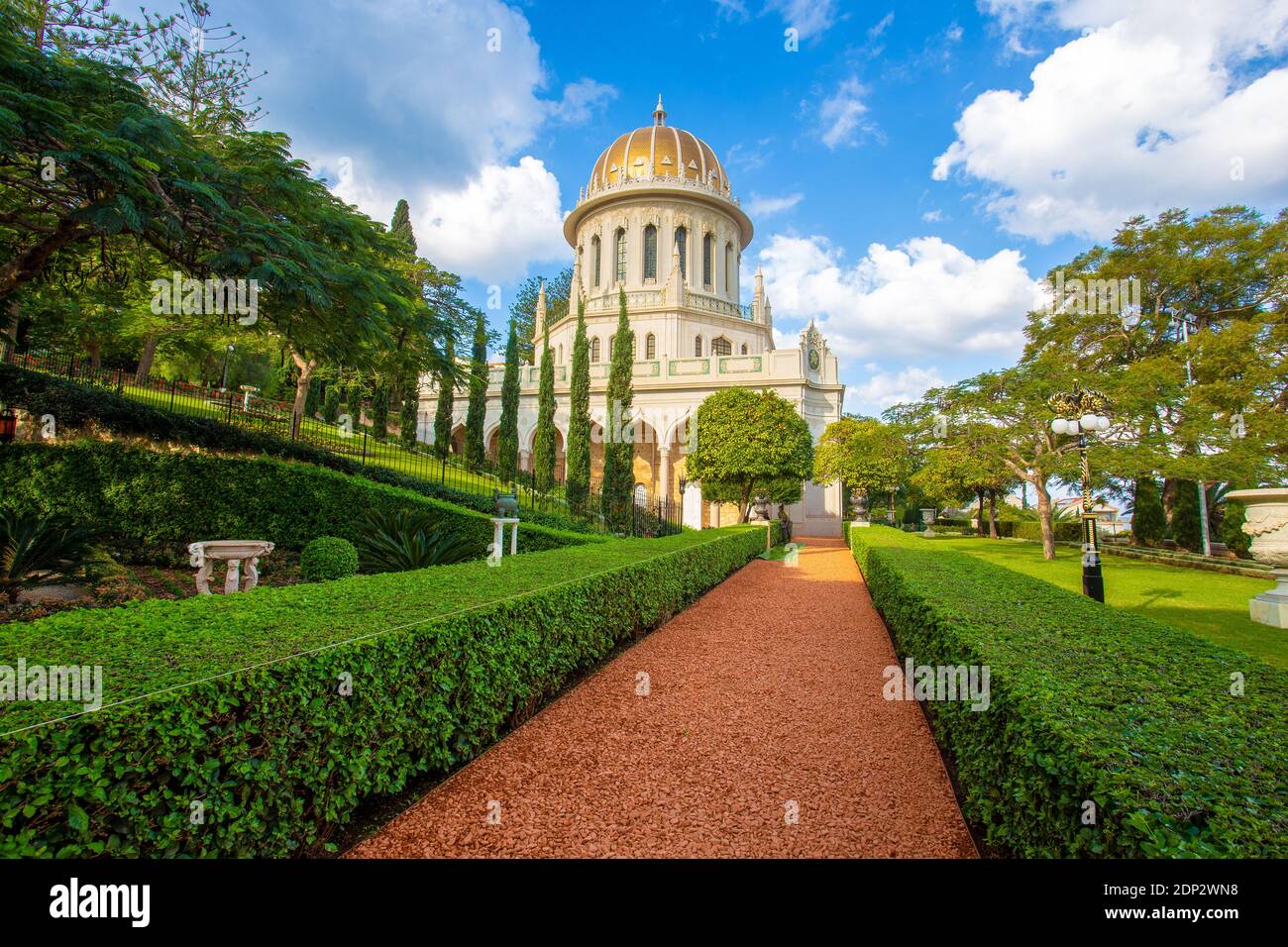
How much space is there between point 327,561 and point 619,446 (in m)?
15.5

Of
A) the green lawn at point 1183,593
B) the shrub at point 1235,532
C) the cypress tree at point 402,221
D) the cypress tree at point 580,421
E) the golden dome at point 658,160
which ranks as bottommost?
the green lawn at point 1183,593

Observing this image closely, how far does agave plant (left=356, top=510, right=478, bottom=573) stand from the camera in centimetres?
862

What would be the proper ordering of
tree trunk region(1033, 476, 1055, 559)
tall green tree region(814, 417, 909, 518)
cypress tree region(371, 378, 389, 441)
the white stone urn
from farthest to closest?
1. cypress tree region(371, 378, 389, 441)
2. tall green tree region(814, 417, 909, 518)
3. tree trunk region(1033, 476, 1055, 559)
4. the white stone urn

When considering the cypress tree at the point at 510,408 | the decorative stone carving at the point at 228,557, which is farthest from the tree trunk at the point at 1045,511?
the cypress tree at the point at 510,408

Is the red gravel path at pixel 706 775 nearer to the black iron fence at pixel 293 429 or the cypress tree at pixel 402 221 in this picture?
the black iron fence at pixel 293 429

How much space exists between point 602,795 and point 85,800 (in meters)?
2.44

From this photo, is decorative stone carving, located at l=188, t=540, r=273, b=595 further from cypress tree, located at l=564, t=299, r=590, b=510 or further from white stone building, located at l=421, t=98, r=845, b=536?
white stone building, located at l=421, t=98, r=845, b=536

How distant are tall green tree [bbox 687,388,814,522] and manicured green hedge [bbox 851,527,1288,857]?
18237 mm

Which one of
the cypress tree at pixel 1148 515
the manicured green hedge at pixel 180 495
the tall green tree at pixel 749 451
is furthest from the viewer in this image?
the tall green tree at pixel 749 451

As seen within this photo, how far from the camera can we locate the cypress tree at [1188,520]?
2139 cm

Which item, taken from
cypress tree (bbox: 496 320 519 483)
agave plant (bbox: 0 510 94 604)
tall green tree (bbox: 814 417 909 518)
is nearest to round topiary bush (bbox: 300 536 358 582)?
agave plant (bbox: 0 510 94 604)

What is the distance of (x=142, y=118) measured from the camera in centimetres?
640

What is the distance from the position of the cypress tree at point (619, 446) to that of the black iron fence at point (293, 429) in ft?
0.82
